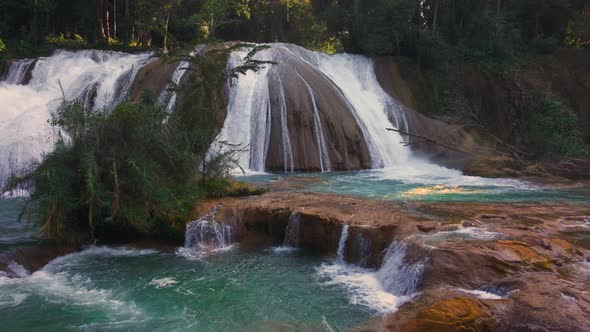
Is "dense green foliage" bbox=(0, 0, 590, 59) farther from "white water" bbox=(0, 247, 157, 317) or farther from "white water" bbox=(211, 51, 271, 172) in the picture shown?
"white water" bbox=(0, 247, 157, 317)

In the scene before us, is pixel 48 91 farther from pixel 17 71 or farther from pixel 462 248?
pixel 462 248

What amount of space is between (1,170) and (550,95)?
23.1m

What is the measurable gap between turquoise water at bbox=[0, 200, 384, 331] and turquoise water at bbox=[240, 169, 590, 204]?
14.5 feet

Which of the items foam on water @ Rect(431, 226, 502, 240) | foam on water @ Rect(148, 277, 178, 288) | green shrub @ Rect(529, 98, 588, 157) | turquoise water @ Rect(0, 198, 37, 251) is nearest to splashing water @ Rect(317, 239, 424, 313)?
foam on water @ Rect(431, 226, 502, 240)

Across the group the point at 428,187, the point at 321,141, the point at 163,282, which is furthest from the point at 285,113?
the point at 163,282

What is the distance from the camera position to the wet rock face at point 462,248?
557 cm

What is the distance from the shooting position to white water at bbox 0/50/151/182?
1570 centimetres

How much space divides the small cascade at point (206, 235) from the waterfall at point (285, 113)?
600cm

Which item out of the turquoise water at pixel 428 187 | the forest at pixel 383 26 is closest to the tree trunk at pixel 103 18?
the forest at pixel 383 26

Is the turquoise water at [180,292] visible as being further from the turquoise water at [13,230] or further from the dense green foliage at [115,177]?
the dense green foliage at [115,177]

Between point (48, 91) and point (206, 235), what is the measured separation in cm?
1447

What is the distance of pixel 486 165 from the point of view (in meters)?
17.0

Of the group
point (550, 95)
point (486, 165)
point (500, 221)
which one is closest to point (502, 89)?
point (550, 95)

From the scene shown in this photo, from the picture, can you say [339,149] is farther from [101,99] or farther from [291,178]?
[101,99]
